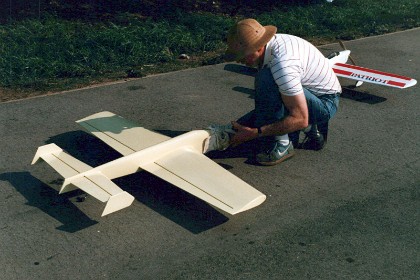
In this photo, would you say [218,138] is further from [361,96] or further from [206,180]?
[361,96]

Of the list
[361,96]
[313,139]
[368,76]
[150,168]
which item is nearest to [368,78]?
[368,76]

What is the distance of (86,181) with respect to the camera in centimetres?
461

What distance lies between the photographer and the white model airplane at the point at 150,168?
448cm

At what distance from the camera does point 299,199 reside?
5.19 meters

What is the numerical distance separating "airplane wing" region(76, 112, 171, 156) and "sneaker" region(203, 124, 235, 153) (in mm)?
434

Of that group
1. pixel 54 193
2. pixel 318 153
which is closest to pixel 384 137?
pixel 318 153

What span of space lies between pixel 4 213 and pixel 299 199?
2.73 meters

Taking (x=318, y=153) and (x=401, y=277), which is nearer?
(x=401, y=277)

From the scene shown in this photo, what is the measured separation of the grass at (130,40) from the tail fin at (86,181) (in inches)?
117

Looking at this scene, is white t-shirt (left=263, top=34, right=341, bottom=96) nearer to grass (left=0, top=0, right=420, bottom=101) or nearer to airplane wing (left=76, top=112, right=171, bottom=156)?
airplane wing (left=76, top=112, right=171, bottom=156)

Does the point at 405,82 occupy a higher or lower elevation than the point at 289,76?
lower

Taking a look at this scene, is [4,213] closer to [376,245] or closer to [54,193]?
[54,193]

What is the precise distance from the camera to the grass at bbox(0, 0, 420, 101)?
8.41 meters

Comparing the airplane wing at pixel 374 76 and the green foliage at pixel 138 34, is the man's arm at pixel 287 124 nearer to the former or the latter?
the airplane wing at pixel 374 76
